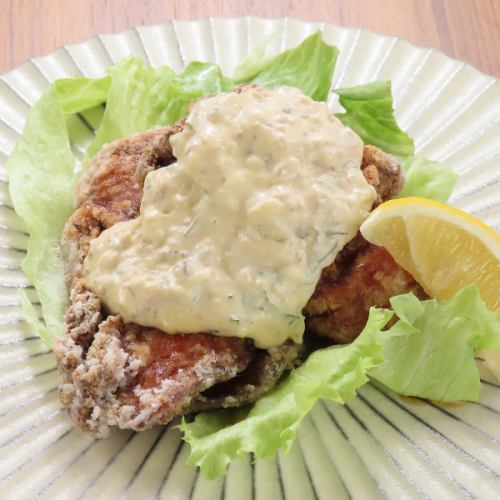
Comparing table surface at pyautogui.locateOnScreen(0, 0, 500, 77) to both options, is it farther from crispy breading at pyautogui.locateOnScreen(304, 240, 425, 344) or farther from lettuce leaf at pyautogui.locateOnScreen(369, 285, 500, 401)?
lettuce leaf at pyautogui.locateOnScreen(369, 285, 500, 401)

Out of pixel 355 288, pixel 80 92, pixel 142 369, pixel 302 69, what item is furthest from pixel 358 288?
pixel 80 92

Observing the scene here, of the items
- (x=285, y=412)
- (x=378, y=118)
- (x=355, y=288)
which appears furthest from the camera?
(x=378, y=118)

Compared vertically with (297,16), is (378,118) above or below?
below

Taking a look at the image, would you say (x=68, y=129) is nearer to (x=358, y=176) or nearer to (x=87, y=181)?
(x=87, y=181)

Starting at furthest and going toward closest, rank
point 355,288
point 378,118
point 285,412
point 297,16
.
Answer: point 297,16 < point 378,118 < point 355,288 < point 285,412

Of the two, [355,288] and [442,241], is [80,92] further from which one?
[442,241]

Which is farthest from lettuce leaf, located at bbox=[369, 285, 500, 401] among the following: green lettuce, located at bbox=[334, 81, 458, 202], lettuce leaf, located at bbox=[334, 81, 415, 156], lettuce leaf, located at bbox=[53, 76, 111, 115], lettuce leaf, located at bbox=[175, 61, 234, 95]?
lettuce leaf, located at bbox=[53, 76, 111, 115]

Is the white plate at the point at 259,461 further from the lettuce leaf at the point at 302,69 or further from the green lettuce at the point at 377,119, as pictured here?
the lettuce leaf at the point at 302,69
